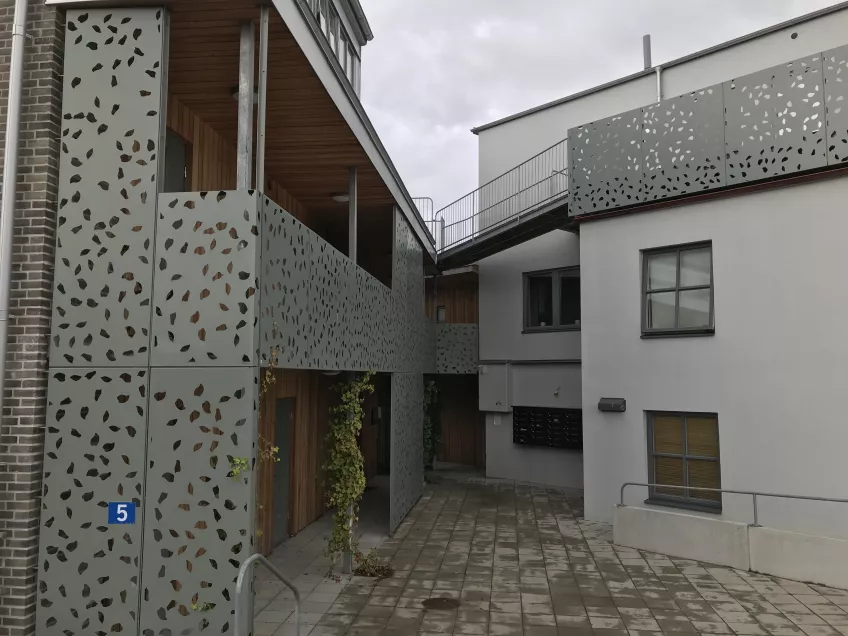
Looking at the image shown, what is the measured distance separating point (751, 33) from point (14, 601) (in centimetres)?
1458

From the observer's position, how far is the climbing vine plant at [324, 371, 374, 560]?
28.3 feet

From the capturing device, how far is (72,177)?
5.36m

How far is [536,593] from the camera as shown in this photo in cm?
787

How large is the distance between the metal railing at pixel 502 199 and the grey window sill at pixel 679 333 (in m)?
4.82

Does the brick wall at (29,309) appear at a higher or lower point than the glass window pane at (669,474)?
higher

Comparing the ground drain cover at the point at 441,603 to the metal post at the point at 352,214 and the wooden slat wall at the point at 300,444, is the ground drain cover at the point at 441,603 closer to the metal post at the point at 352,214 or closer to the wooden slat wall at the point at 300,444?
the wooden slat wall at the point at 300,444

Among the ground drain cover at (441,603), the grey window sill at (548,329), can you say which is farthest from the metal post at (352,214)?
the grey window sill at (548,329)

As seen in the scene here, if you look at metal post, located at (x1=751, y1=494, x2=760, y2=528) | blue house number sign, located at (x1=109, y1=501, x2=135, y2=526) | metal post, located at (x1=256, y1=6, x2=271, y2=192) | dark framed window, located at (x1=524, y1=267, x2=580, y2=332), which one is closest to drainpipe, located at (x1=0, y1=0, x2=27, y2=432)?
blue house number sign, located at (x1=109, y1=501, x2=135, y2=526)

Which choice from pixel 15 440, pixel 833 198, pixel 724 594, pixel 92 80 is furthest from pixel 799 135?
pixel 15 440

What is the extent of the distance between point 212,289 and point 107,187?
1.25 m

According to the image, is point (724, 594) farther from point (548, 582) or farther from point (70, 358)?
point (70, 358)

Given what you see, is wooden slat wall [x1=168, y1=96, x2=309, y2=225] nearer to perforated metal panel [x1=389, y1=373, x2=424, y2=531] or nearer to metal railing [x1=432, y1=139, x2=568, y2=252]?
perforated metal panel [x1=389, y1=373, x2=424, y2=531]

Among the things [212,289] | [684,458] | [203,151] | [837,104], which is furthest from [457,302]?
[212,289]

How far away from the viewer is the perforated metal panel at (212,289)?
510 centimetres
